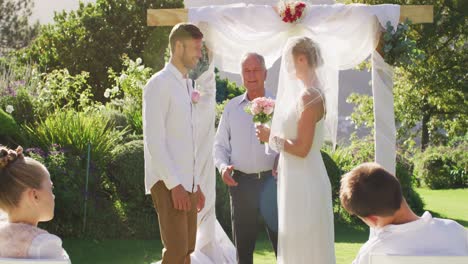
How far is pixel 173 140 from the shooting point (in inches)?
164

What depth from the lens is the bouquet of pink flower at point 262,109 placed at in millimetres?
A: 5020

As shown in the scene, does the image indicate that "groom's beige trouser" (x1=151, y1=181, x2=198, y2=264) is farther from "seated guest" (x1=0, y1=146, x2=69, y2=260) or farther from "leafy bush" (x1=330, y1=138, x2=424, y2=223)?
"leafy bush" (x1=330, y1=138, x2=424, y2=223)

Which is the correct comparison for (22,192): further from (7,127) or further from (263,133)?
(7,127)

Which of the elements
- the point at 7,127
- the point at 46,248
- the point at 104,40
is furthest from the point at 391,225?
the point at 104,40

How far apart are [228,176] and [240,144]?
313mm

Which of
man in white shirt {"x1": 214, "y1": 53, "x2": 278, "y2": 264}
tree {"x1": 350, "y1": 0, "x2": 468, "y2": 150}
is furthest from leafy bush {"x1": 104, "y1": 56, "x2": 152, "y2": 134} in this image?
tree {"x1": 350, "y1": 0, "x2": 468, "y2": 150}

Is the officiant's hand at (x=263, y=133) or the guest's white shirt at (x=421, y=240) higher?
the officiant's hand at (x=263, y=133)

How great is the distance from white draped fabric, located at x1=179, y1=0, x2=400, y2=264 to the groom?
206cm

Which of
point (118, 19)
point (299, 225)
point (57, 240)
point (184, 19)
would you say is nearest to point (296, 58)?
point (299, 225)

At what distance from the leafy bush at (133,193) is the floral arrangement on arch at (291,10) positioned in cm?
310

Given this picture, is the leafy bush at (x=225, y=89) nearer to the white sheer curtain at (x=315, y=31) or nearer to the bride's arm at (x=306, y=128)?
the white sheer curtain at (x=315, y=31)

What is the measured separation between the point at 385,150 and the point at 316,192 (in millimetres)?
2093

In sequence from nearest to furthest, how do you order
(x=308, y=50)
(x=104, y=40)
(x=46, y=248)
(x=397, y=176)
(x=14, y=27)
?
(x=46, y=248) → (x=308, y=50) → (x=397, y=176) → (x=104, y=40) → (x=14, y=27)

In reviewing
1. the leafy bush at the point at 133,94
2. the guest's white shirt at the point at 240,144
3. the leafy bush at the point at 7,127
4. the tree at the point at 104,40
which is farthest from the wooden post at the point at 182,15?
the tree at the point at 104,40
